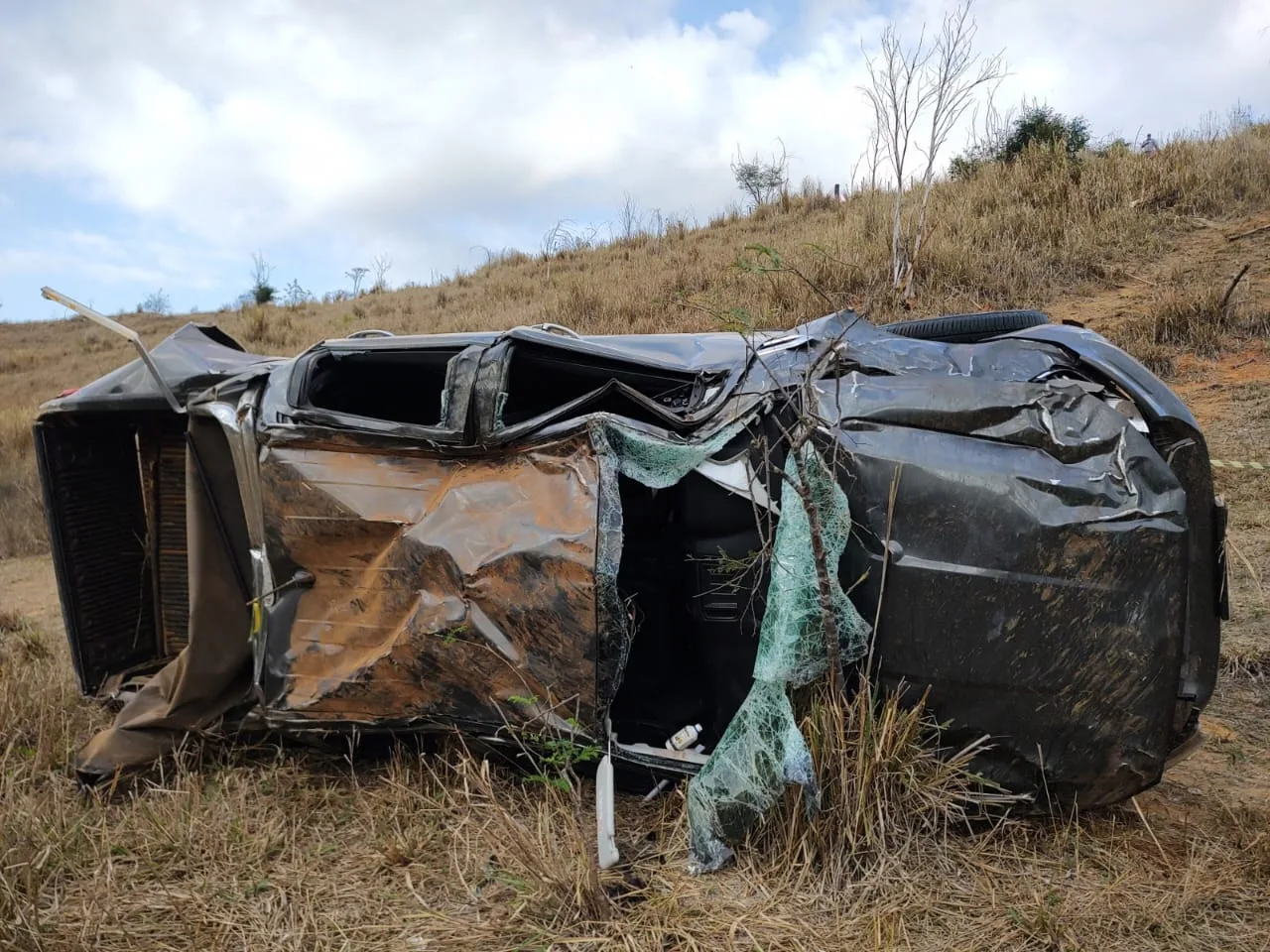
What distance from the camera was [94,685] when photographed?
3.91 m

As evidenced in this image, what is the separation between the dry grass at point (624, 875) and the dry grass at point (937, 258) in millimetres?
5177

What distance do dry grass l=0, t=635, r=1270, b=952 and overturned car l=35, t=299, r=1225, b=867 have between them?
0.19 metres

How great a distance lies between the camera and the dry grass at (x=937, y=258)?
8992mm

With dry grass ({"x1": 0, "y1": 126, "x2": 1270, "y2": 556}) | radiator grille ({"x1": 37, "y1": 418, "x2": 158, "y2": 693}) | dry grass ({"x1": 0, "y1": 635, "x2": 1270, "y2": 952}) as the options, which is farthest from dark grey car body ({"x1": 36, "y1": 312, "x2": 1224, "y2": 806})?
dry grass ({"x1": 0, "y1": 126, "x2": 1270, "y2": 556})

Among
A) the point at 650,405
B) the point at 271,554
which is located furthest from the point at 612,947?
the point at 271,554

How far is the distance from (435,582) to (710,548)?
0.90 metres

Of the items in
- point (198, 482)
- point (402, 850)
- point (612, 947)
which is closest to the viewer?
point (612, 947)

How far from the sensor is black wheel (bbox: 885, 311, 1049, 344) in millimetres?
3389

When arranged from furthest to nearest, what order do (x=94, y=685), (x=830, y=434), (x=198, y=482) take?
(x=94, y=685) < (x=198, y=482) < (x=830, y=434)

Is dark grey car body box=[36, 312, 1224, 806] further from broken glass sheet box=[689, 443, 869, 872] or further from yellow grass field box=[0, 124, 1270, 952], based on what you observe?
yellow grass field box=[0, 124, 1270, 952]

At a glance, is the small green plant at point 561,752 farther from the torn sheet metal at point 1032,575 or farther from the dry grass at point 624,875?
the torn sheet metal at point 1032,575

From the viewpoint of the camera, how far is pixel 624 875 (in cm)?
260

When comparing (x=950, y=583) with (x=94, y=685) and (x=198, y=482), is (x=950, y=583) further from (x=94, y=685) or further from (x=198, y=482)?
(x=94, y=685)

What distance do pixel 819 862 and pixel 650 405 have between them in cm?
144
